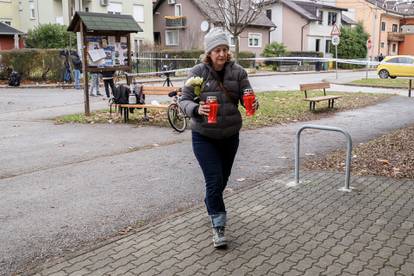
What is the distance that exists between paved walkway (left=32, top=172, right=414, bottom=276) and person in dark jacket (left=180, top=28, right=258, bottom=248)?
0.34 meters

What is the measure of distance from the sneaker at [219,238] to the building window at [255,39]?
45.5 m

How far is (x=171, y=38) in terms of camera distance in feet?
160

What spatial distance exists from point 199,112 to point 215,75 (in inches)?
15.8

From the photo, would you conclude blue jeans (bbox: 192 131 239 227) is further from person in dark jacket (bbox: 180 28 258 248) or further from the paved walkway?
the paved walkway

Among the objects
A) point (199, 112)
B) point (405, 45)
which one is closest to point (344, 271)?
point (199, 112)

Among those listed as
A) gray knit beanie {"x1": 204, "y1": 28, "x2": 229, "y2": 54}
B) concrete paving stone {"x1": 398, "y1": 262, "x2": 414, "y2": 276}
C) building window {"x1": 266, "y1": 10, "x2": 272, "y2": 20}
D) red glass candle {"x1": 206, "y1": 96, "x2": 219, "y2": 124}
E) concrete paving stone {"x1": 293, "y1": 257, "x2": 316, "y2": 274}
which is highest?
building window {"x1": 266, "y1": 10, "x2": 272, "y2": 20}

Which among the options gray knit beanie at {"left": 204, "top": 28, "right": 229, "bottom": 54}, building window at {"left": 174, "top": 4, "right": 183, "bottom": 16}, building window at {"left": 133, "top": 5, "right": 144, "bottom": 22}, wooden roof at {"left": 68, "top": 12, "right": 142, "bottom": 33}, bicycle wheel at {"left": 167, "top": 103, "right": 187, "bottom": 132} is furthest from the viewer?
building window at {"left": 174, "top": 4, "right": 183, "bottom": 16}

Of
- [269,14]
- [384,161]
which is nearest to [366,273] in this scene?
[384,161]

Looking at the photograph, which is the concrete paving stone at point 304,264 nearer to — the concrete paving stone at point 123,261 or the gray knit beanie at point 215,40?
the concrete paving stone at point 123,261

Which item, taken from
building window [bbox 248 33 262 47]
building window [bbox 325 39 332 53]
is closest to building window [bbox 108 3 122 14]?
building window [bbox 248 33 262 47]

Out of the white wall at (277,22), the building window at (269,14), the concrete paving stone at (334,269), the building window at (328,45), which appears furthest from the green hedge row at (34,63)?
the building window at (328,45)

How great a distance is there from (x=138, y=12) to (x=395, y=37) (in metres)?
39.8

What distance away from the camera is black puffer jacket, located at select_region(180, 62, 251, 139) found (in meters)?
4.14

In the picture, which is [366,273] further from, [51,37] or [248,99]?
[51,37]
